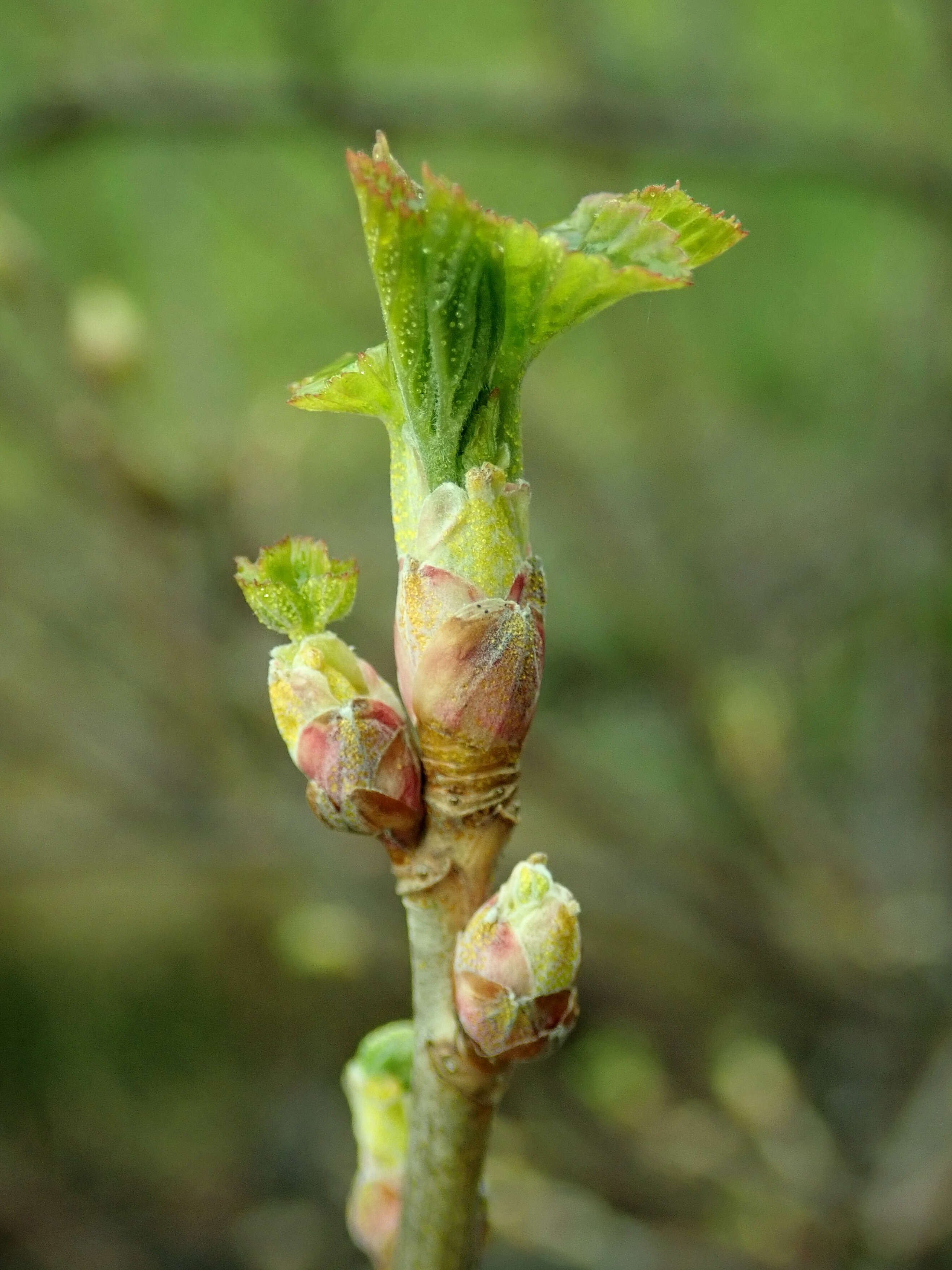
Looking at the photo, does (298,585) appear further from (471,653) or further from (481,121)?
(481,121)

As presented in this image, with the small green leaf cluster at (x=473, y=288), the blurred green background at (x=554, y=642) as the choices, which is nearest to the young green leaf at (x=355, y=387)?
the small green leaf cluster at (x=473, y=288)

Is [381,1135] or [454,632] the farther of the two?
[381,1135]

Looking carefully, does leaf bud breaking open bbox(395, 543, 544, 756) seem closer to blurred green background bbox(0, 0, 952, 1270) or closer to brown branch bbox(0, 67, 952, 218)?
blurred green background bbox(0, 0, 952, 1270)

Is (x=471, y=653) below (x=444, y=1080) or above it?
above

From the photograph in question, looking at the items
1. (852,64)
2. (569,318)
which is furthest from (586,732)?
(569,318)

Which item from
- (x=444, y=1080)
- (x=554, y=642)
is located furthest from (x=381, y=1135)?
(x=554, y=642)

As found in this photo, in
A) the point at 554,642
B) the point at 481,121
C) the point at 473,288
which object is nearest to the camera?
the point at 473,288

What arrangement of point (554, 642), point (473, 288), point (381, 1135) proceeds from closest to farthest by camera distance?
point (473, 288), point (381, 1135), point (554, 642)
